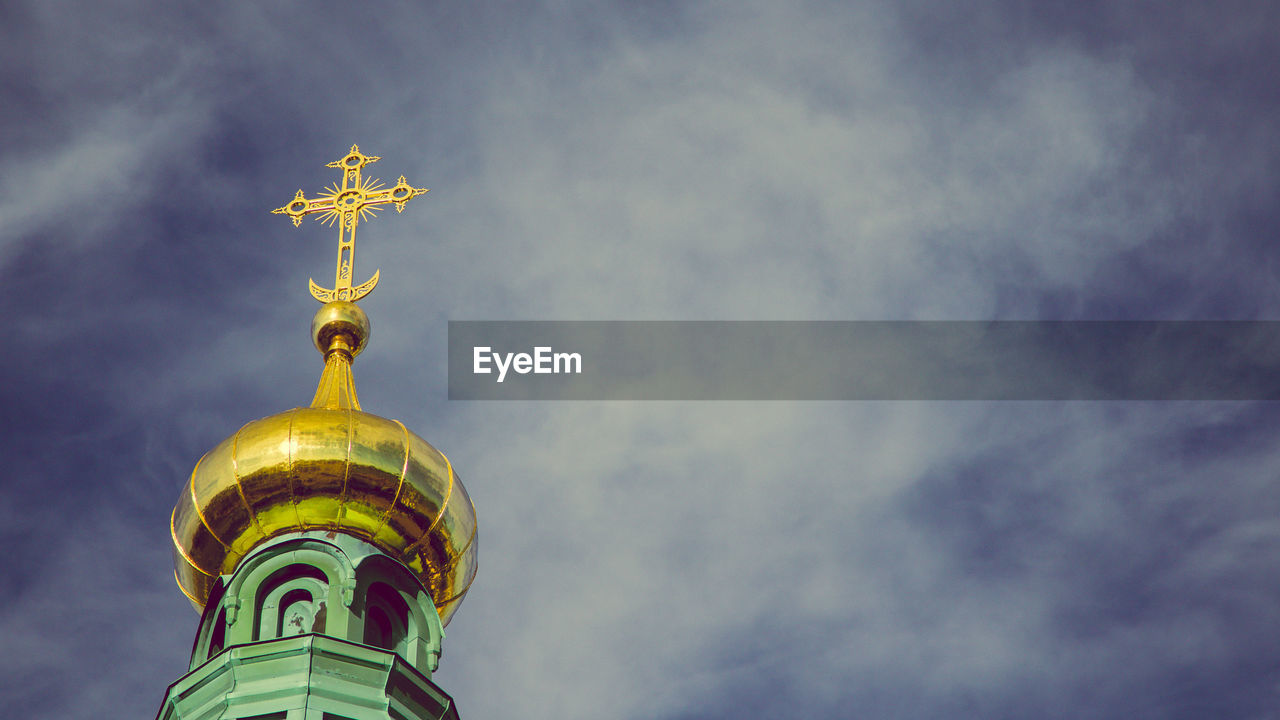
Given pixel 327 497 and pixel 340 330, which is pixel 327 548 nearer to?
pixel 327 497

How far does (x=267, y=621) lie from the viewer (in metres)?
25.3

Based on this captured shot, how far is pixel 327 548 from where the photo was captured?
2522 centimetres

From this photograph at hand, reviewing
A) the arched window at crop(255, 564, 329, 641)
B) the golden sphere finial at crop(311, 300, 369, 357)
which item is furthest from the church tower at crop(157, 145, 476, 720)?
the golden sphere finial at crop(311, 300, 369, 357)

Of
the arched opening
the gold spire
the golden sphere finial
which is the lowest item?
Answer: the arched opening

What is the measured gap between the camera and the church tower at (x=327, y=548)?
24438 mm

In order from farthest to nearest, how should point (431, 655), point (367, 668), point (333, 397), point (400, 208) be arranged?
point (400, 208)
point (333, 397)
point (431, 655)
point (367, 668)

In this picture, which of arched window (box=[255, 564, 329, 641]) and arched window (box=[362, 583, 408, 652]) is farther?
arched window (box=[362, 583, 408, 652])

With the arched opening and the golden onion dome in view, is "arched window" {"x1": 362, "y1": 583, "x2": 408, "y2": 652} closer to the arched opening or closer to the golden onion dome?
the golden onion dome

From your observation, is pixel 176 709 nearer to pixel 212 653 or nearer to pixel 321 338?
pixel 212 653

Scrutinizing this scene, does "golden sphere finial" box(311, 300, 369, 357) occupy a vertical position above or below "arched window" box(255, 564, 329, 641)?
above

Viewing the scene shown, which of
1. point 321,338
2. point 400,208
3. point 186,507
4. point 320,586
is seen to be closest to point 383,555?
point 320,586

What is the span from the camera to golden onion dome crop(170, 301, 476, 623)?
2552 centimetres

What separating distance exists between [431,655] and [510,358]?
4.12 m

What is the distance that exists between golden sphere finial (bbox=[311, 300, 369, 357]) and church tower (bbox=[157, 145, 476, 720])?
229 cm
